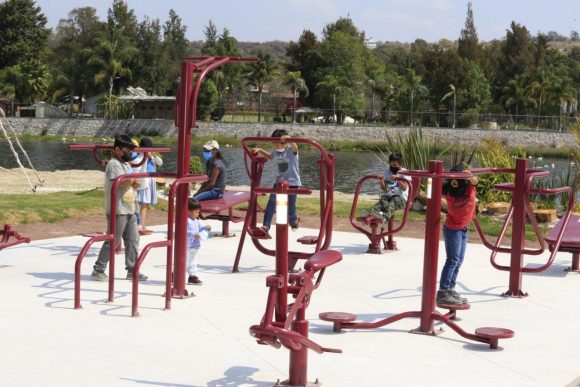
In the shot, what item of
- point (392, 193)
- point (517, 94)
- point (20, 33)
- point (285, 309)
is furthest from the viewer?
point (20, 33)

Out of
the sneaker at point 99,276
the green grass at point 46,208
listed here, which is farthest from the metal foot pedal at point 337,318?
the green grass at point 46,208

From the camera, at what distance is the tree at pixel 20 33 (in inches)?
3733

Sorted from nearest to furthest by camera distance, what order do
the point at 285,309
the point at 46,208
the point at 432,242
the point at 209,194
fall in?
1. the point at 285,309
2. the point at 432,242
3. the point at 209,194
4. the point at 46,208

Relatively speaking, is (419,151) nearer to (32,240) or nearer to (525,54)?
(32,240)

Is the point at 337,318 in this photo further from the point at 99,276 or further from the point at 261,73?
the point at 261,73

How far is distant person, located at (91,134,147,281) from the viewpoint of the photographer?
9867 mm

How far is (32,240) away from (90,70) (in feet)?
Result: 270

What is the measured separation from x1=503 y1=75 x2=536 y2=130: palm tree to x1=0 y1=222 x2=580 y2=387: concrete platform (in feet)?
257

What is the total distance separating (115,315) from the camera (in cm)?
851

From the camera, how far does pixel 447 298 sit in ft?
28.8

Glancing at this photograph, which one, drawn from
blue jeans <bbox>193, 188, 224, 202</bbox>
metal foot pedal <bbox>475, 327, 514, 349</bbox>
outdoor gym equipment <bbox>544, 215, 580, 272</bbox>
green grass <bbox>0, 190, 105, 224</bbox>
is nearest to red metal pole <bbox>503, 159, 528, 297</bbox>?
outdoor gym equipment <bbox>544, 215, 580, 272</bbox>

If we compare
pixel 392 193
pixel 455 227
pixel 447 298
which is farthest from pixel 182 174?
pixel 392 193

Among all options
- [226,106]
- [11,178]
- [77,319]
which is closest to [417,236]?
[77,319]

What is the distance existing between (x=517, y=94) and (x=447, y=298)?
82189 millimetres
